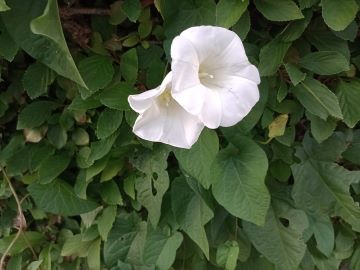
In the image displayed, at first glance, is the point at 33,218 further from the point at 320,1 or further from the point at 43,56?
the point at 320,1

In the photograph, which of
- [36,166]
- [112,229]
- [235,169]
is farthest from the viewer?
[112,229]

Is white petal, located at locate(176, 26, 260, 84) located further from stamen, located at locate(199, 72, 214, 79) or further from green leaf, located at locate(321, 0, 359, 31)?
green leaf, located at locate(321, 0, 359, 31)

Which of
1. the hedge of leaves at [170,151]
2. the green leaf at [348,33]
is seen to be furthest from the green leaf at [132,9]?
the green leaf at [348,33]

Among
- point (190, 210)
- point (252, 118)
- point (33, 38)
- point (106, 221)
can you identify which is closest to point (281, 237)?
point (190, 210)

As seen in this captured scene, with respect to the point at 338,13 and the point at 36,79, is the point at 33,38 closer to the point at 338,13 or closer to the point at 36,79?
the point at 36,79

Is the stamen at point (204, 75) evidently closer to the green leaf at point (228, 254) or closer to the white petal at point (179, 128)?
the white petal at point (179, 128)

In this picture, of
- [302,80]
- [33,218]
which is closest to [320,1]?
[302,80]

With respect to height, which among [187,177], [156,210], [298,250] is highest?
[187,177]
